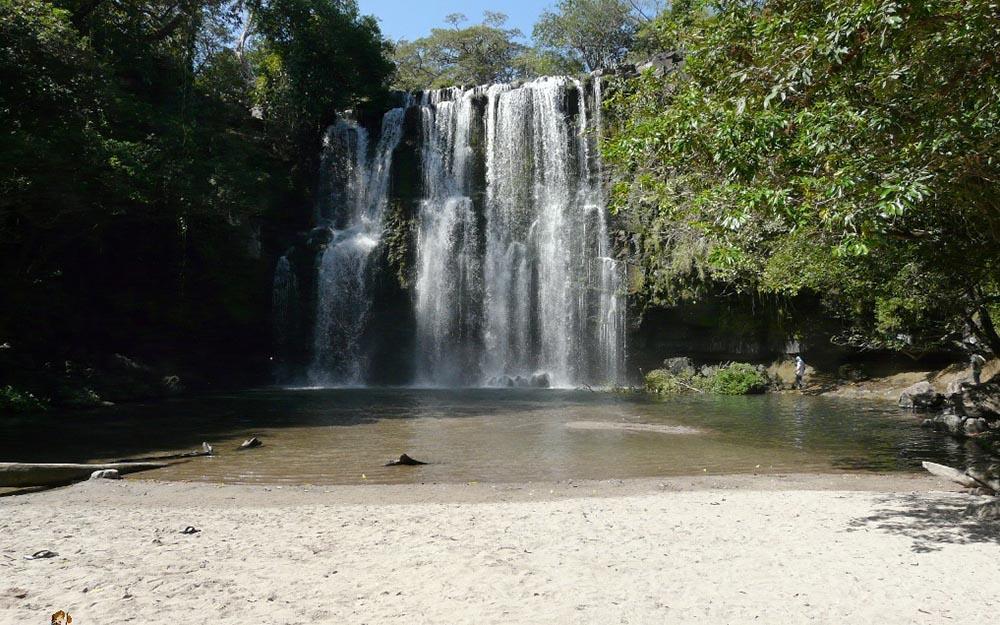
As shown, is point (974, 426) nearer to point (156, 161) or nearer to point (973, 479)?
point (973, 479)

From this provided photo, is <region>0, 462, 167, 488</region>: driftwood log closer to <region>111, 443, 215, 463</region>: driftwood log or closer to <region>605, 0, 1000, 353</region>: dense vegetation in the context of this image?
<region>111, 443, 215, 463</region>: driftwood log

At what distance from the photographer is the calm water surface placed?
1027 centimetres

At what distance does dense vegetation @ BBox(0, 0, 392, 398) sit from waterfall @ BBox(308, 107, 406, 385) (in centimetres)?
238

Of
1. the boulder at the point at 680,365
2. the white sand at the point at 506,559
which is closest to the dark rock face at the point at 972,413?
the white sand at the point at 506,559

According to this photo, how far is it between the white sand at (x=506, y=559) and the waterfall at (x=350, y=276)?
2236 centimetres

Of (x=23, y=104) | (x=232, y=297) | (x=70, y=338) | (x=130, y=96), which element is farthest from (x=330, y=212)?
(x=23, y=104)

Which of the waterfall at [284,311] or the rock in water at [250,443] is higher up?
the waterfall at [284,311]

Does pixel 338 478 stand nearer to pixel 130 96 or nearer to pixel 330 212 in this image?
pixel 130 96

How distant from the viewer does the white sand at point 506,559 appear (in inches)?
170

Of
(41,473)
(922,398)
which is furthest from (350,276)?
(922,398)

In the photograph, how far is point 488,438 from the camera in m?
13.3

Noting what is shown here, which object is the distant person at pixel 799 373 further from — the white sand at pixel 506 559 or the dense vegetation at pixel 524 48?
the dense vegetation at pixel 524 48

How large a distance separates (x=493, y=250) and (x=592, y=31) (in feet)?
75.4

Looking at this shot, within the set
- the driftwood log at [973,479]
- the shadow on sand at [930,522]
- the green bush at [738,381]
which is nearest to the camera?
the shadow on sand at [930,522]
